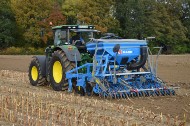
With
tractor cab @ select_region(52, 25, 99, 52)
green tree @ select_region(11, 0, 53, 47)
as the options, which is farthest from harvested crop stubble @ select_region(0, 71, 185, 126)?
green tree @ select_region(11, 0, 53, 47)

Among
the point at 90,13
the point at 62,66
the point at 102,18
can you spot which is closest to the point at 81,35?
the point at 62,66

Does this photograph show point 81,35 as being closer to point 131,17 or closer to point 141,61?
point 141,61

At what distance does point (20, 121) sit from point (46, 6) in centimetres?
4182

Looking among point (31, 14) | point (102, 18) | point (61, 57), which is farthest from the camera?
point (102, 18)

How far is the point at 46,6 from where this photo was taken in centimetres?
4766

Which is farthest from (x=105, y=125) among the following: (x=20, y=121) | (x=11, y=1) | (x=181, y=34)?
(x=181, y=34)

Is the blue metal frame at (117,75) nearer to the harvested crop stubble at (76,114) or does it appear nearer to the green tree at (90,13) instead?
the harvested crop stubble at (76,114)

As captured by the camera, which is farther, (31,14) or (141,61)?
(31,14)

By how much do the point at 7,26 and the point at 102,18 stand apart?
1255 centimetres

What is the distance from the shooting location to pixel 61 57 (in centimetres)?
1155

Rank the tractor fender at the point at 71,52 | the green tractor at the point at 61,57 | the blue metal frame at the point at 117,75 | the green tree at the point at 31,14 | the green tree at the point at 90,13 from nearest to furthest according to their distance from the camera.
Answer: the blue metal frame at the point at 117,75 → the tractor fender at the point at 71,52 → the green tractor at the point at 61,57 → the green tree at the point at 31,14 → the green tree at the point at 90,13

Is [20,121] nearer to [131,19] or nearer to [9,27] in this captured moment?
[9,27]

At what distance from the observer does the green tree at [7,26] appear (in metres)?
47.2

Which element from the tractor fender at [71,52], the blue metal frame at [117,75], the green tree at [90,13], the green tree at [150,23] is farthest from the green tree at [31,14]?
the blue metal frame at [117,75]
